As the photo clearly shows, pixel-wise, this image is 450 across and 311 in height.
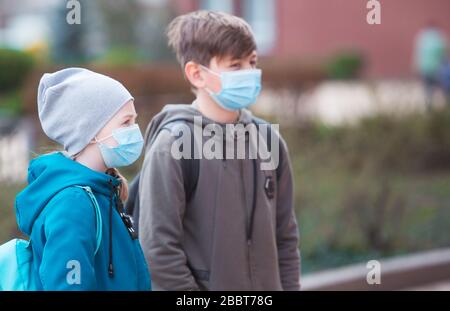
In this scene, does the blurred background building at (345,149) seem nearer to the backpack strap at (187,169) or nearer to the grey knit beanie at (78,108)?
the grey knit beanie at (78,108)

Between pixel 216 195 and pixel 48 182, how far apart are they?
80 centimetres

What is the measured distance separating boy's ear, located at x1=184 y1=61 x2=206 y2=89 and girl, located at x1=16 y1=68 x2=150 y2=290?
65 centimetres

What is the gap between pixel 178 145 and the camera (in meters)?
3.17

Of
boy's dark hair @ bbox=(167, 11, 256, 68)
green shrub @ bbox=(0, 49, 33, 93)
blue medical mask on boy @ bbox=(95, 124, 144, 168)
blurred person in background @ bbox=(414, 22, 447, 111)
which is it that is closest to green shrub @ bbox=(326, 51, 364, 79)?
blurred person in background @ bbox=(414, 22, 447, 111)

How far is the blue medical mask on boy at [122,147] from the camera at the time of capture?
2693mm

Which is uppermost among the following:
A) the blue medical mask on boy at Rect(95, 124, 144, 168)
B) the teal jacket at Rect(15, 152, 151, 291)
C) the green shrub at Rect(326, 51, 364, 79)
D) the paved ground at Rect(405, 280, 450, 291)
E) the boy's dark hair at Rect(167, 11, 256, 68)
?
the boy's dark hair at Rect(167, 11, 256, 68)

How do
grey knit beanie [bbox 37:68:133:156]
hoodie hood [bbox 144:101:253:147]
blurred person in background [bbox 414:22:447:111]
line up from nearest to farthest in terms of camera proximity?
1. grey knit beanie [bbox 37:68:133:156]
2. hoodie hood [bbox 144:101:253:147]
3. blurred person in background [bbox 414:22:447:111]

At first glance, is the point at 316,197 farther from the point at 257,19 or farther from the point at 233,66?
the point at 257,19

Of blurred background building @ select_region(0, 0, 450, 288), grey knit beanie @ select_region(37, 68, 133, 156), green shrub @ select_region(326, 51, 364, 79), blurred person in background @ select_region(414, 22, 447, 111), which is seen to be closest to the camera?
grey knit beanie @ select_region(37, 68, 133, 156)

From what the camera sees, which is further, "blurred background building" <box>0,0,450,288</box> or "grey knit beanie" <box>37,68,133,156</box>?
"blurred background building" <box>0,0,450,288</box>

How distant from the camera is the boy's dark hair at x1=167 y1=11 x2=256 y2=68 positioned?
3283 millimetres

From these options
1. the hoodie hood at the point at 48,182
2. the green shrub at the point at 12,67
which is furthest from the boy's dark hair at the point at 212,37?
the green shrub at the point at 12,67

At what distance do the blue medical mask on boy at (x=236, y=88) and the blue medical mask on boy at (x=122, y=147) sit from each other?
67 cm

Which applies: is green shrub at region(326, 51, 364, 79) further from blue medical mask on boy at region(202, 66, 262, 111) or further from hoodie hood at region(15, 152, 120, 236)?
hoodie hood at region(15, 152, 120, 236)
